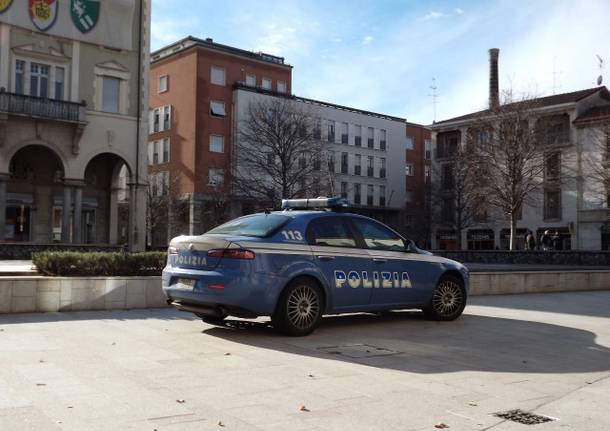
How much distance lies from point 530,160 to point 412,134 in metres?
34.2

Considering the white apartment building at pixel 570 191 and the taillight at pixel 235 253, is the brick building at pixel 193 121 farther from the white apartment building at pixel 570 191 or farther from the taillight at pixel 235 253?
the taillight at pixel 235 253

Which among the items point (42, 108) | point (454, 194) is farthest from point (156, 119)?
point (454, 194)

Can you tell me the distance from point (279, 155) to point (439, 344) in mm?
34132

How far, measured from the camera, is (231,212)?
51.4 m

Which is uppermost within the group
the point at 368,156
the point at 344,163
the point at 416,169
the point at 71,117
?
the point at 368,156

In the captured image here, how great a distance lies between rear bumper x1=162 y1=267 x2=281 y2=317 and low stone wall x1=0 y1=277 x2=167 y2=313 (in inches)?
122

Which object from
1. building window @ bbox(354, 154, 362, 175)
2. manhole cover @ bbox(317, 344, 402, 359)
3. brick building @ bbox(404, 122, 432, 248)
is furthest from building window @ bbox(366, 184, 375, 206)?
manhole cover @ bbox(317, 344, 402, 359)

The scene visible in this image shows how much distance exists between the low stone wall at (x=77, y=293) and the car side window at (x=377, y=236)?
3982 mm

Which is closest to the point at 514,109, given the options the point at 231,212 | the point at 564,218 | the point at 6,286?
the point at 564,218

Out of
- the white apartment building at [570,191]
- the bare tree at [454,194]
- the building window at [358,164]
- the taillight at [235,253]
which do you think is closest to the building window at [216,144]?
the building window at [358,164]

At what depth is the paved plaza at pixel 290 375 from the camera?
4.59m

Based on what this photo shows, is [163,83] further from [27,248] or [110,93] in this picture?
[27,248]

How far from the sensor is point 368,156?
70625 millimetres

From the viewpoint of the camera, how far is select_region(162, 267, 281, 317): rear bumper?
25.1ft
